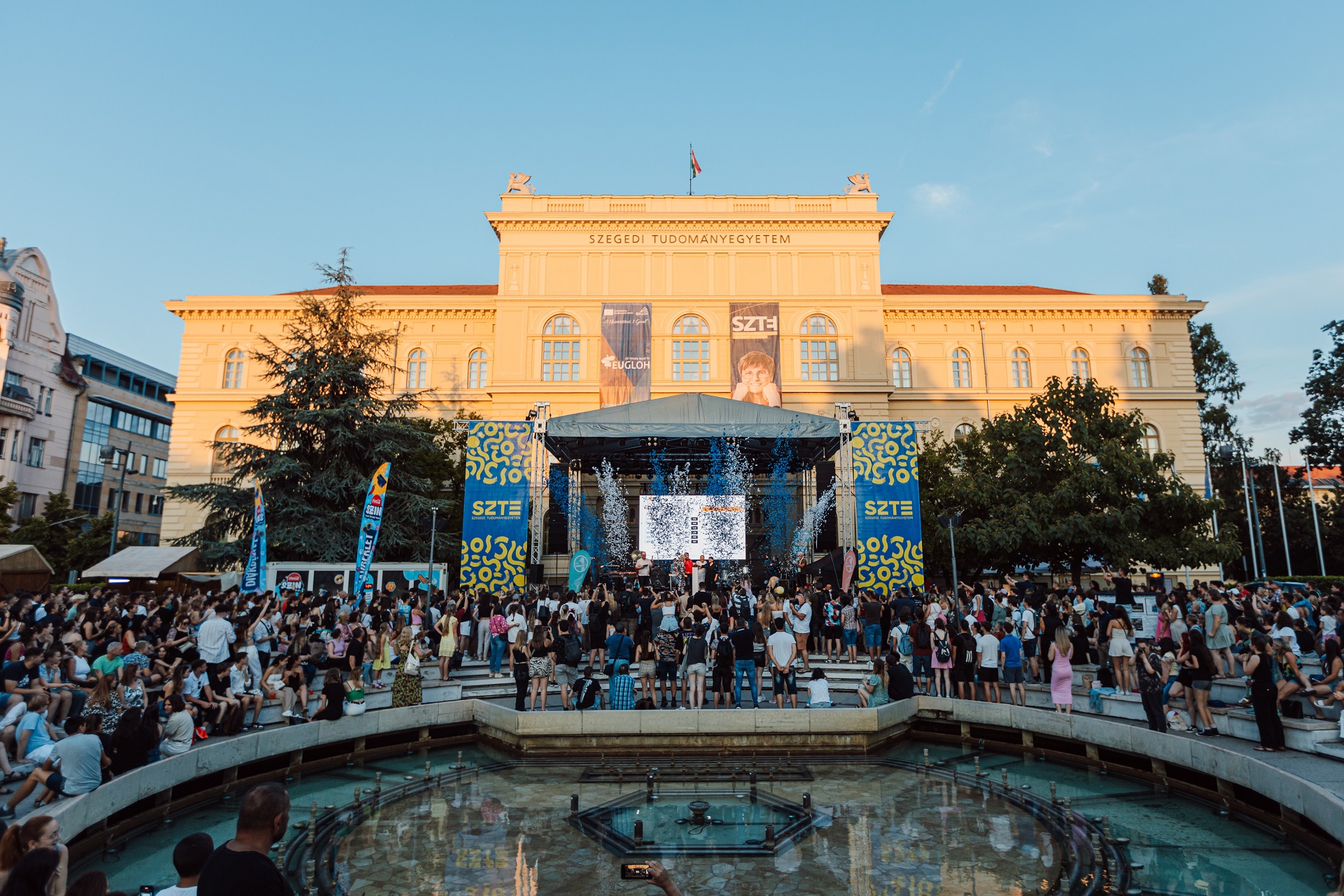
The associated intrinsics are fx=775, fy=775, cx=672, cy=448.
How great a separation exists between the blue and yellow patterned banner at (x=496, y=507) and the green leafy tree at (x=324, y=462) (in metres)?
3.40

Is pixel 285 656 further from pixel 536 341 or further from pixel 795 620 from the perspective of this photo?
pixel 536 341

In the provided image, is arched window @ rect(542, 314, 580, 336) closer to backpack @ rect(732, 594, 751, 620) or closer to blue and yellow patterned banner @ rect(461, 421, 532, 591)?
blue and yellow patterned banner @ rect(461, 421, 532, 591)

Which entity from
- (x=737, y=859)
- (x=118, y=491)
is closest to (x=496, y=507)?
(x=737, y=859)

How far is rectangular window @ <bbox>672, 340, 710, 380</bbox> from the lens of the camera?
3491 centimetres

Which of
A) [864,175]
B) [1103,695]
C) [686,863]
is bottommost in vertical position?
[686,863]

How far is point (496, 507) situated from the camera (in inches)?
906

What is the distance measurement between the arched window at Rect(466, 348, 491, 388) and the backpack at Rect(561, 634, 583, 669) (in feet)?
88.7

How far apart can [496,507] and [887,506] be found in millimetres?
11392

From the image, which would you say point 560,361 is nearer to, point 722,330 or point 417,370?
point 722,330

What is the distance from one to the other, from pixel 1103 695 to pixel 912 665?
3126mm

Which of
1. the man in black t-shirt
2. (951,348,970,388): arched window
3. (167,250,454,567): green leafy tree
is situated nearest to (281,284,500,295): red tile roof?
(167,250,454,567): green leafy tree

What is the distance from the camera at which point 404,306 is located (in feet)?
125

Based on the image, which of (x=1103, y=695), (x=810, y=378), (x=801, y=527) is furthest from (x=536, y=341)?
(x=1103, y=695)

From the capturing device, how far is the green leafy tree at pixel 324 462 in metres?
25.0
